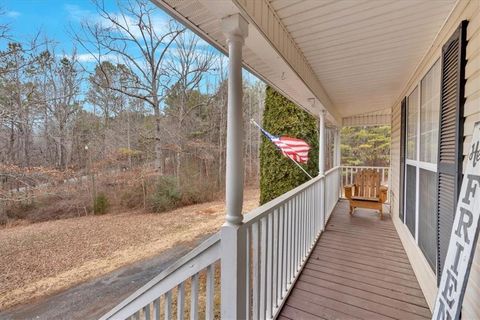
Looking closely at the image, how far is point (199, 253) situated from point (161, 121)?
10.5 metres

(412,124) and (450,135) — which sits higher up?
(412,124)

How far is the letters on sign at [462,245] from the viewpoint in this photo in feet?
3.30

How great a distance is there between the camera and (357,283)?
250 cm

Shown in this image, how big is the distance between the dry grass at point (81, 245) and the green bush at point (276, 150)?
104 inches

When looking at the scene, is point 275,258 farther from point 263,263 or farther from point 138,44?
point 138,44

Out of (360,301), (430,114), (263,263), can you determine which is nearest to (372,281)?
(360,301)

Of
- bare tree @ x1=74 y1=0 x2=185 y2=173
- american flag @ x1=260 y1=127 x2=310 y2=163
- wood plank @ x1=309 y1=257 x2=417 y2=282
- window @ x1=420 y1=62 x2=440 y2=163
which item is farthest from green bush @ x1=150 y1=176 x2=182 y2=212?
window @ x1=420 y1=62 x2=440 y2=163

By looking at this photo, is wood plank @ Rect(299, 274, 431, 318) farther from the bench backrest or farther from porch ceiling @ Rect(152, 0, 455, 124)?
the bench backrest

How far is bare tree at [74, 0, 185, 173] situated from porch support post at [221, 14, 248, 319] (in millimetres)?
9952

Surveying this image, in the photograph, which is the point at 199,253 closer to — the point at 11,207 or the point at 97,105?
the point at 11,207

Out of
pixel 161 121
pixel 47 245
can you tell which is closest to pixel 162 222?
pixel 47 245

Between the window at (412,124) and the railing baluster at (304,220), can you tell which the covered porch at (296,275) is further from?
the window at (412,124)

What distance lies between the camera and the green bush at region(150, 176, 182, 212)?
982cm

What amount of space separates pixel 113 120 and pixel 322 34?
10784mm
